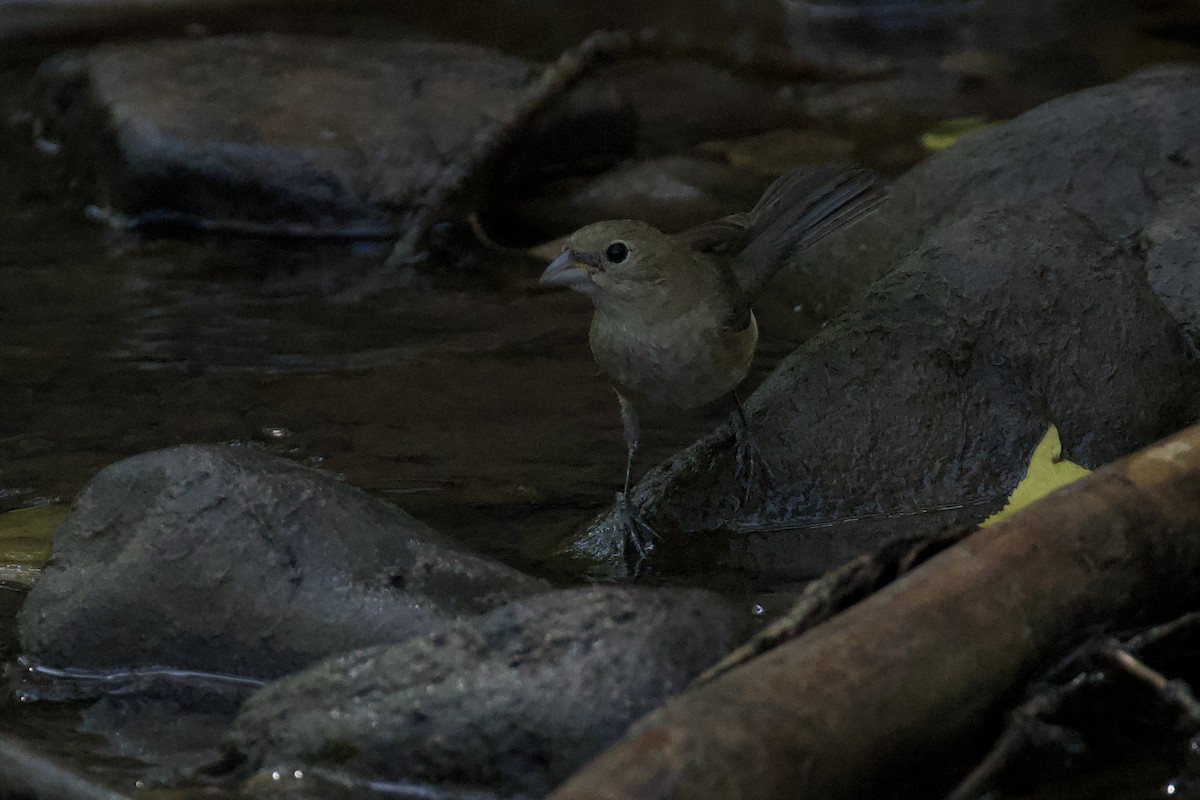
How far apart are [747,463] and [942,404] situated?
0.59 metres

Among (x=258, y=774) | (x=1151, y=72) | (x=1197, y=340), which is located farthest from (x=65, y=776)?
(x=1151, y=72)

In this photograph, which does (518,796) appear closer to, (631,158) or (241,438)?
(241,438)

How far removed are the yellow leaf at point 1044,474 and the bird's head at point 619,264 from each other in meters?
1.13

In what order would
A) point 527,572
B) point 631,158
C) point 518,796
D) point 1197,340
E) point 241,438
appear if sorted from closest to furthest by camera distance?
point 518,796, point 527,572, point 1197,340, point 241,438, point 631,158

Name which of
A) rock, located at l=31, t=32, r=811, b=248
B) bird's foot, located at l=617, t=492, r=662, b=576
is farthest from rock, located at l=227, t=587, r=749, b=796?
rock, located at l=31, t=32, r=811, b=248

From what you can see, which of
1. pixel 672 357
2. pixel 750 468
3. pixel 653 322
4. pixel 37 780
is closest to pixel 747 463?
pixel 750 468

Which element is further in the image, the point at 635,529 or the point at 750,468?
the point at 750,468

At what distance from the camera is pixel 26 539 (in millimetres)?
4422

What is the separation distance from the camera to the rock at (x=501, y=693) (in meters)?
2.90

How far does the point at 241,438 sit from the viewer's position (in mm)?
5320

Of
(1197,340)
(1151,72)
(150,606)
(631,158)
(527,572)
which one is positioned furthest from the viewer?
(631,158)

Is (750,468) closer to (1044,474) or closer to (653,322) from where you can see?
(653,322)

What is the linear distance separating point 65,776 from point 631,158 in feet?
21.4

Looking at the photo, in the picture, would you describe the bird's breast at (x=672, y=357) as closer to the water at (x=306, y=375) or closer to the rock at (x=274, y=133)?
the water at (x=306, y=375)
